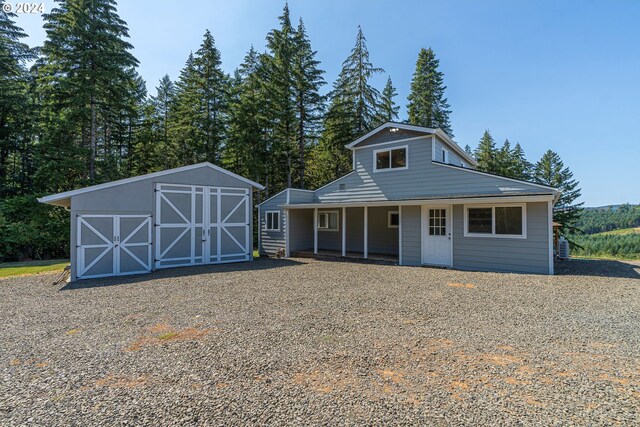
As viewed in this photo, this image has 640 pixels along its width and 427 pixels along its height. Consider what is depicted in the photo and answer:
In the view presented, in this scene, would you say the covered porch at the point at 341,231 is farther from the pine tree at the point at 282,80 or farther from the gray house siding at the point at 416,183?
the pine tree at the point at 282,80

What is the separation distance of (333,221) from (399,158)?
15.8 feet

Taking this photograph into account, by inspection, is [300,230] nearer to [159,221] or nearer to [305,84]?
[159,221]

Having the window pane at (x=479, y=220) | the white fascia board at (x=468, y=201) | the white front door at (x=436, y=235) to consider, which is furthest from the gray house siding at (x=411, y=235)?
the window pane at (x=479, y=220)

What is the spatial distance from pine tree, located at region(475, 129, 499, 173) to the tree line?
7.07 metres

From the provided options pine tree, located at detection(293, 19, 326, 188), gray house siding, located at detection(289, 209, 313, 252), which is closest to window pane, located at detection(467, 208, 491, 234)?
gray house siding, located at detection(289, 209, 313, 252)

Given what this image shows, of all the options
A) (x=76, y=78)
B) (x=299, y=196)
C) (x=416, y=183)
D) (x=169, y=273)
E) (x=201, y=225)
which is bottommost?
(x=169, y=273)

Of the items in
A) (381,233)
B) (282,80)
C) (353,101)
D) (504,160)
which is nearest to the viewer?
(381,233)

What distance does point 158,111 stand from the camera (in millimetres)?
26141

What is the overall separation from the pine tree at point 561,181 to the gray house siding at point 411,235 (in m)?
27.5

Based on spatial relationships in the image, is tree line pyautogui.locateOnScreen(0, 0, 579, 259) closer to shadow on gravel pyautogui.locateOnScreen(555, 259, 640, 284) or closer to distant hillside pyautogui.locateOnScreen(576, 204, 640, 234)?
shadow on gravel pyautogui.locateOnScreen(555, 259, 640, 284)

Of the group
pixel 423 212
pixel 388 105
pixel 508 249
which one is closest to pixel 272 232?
pixel 423 212

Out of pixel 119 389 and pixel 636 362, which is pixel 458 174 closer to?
pixel 636 362

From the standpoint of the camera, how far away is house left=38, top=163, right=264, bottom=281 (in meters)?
9.03

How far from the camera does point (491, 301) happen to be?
5.98m
